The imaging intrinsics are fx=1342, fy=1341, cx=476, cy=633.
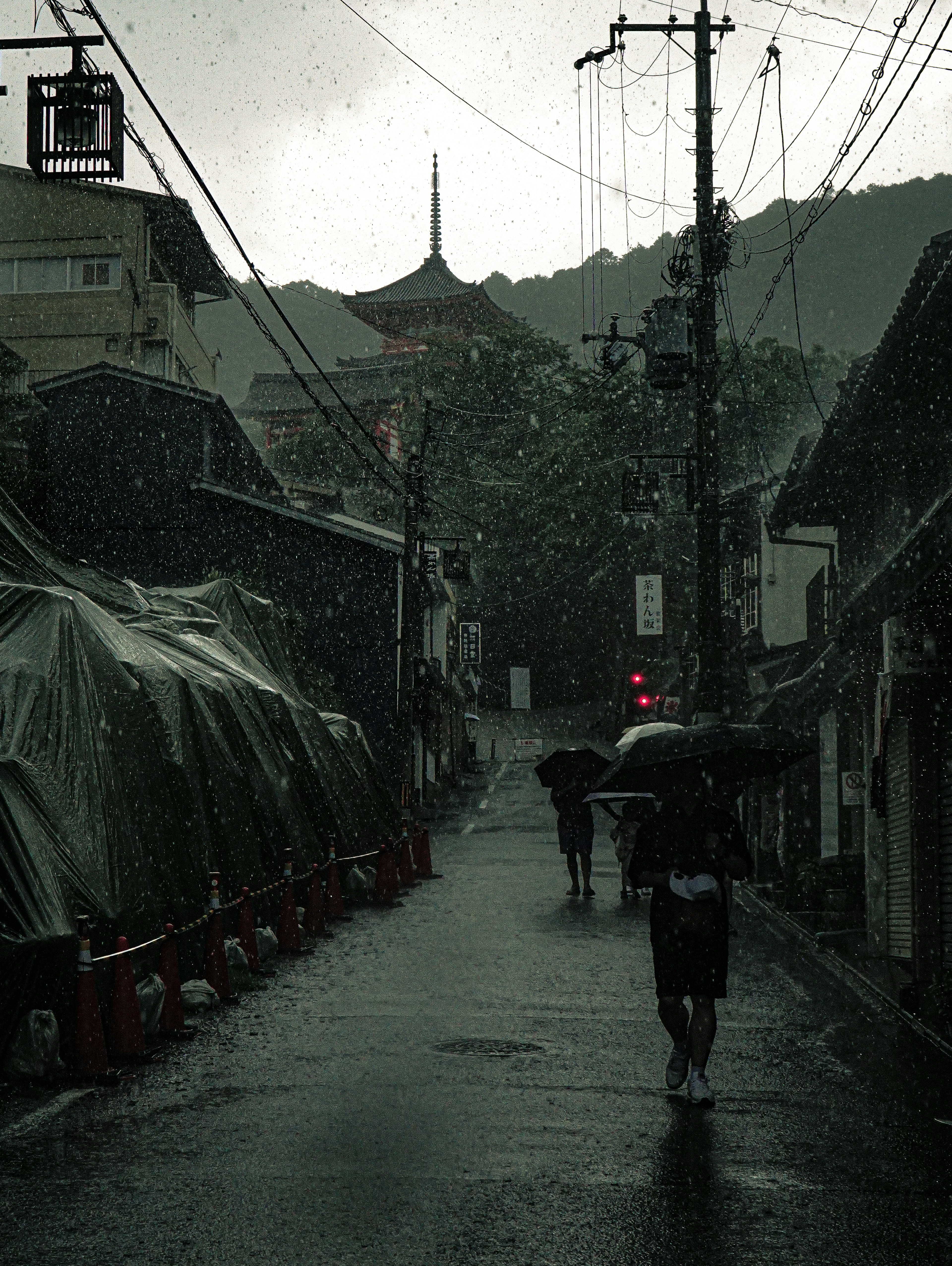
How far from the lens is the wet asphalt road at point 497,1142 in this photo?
5180 millimetres

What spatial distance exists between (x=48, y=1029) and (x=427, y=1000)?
12.1ft

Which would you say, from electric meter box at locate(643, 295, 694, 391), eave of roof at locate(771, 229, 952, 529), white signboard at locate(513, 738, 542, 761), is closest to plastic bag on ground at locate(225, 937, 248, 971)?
eave of roof at locate(771, 229, 952, 529)

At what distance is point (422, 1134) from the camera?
6727 millimetres

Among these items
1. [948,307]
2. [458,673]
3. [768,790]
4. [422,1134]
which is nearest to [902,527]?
[948,307]

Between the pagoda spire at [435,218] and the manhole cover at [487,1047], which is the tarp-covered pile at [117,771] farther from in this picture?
the pagoda spire at [435,218]

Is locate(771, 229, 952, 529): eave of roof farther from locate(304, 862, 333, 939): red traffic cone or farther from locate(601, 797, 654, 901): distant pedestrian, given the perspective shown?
locate(304, 862, 333, 939): red traffic cone

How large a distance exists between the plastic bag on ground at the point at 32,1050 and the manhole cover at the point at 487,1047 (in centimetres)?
250

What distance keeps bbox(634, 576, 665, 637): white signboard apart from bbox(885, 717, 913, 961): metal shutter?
90.5 ft

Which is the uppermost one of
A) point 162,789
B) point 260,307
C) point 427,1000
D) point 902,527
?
point 260,307

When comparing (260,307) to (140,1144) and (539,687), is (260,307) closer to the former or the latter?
(539,687)

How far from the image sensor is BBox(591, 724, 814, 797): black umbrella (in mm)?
9945

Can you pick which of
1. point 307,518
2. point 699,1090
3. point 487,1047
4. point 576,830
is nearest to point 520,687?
point 307,518

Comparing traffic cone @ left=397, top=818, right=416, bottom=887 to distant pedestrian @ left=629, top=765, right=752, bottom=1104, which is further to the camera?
traffic cone @ left=397, top=818, right=416, bottom=887

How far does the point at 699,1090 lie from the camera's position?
751 centimetres
